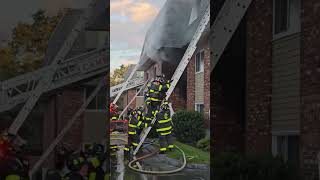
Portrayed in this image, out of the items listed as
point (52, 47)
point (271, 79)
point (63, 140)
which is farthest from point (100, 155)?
point (271, 79)

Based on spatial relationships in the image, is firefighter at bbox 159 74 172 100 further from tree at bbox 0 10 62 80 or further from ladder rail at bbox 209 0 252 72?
tree at bbox 0 10 62 80

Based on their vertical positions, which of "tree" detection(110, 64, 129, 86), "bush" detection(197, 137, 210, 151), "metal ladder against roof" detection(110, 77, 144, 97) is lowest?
"bush" detection(197, 137, 210, 151)

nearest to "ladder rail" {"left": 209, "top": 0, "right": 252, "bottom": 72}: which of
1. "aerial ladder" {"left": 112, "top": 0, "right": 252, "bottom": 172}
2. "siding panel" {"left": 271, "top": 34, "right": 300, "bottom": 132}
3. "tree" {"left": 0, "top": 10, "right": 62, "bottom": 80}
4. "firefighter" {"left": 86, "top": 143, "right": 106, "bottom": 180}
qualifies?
"aerial ladder" {"left": 112, "top": 0, "right": 252, "bottom": 172}

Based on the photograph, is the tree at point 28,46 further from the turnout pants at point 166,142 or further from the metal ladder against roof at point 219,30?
the turnout pants at point 166,142

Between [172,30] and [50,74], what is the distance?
3.94 ft

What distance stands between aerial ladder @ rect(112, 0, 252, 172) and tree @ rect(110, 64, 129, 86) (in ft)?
1.50

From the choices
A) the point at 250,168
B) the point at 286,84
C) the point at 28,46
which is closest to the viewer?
the point at 286,84

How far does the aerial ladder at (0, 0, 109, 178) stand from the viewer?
459cm

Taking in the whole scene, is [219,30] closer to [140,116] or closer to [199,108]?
[199,108]

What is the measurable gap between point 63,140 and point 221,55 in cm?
164

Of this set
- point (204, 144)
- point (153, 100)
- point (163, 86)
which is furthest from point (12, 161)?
point (204, 144)

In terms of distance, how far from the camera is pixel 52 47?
15.4ft

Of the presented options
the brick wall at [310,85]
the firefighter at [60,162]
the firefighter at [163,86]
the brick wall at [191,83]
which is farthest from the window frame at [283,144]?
the firefighter at [60,162]

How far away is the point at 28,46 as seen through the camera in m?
4.68
